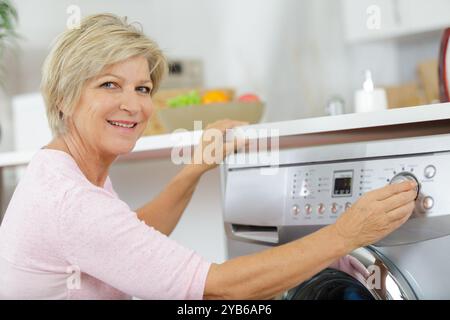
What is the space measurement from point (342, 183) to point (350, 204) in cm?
5

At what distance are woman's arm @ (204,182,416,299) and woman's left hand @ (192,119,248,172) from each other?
40 cm

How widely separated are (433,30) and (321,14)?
0.43 metres

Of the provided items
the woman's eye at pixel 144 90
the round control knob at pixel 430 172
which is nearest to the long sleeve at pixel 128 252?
the woman's eye at pixel 144 90

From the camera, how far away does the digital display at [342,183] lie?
4.45ft

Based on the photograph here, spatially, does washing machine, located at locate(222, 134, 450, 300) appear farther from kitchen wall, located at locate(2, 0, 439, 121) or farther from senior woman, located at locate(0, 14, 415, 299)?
kitchen wall, located at locate(2, 0, 439, 121)

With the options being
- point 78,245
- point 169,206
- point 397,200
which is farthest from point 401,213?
point 169,206

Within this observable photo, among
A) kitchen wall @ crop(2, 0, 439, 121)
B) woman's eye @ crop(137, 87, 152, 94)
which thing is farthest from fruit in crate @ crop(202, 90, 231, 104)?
kitchen wall @ crop(2, 0, 439, 121)

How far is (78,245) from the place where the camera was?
47.3 inches

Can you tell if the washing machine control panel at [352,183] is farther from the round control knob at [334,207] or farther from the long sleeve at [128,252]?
the long sleeve at [128,252]

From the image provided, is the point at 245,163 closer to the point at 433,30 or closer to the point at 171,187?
the point at 171,187

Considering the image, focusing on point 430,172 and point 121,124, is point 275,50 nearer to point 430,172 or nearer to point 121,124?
point 121,124

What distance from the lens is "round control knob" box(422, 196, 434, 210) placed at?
1.22 meters

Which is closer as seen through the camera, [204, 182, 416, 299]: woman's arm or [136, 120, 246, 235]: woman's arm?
[204, 182, 416, 299]: woman's arm

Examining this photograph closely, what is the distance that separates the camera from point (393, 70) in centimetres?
296
